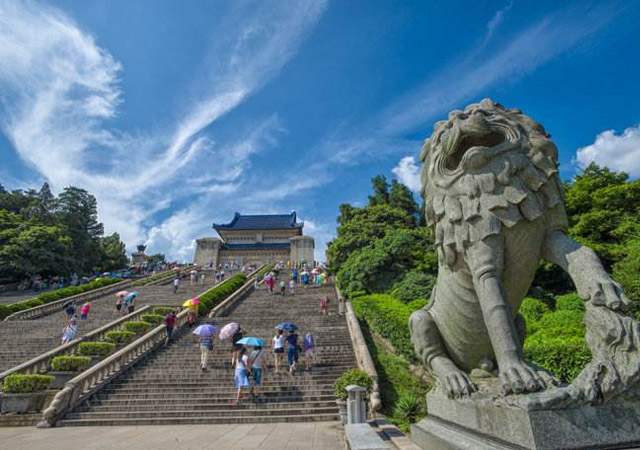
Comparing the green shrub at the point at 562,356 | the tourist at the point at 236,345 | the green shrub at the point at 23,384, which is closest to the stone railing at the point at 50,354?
the green shrub at the point at 23,384

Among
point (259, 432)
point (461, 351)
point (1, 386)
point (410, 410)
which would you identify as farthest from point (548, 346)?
point (1, 386)

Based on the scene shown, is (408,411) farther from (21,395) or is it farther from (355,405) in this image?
(21,395)

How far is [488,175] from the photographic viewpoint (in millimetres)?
3062

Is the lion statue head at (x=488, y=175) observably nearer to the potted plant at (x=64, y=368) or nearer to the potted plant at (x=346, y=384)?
the potted plant at (x=346, y=384)

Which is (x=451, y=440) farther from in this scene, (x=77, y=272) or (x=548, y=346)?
(x=77, y=272)

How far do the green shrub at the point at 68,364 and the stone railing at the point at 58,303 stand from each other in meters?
10.5

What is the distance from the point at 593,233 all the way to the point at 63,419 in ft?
64.3

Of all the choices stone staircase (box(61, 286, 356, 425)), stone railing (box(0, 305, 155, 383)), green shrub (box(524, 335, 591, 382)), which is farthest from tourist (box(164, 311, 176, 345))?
green shrub (box(524, 335, 591, 382))

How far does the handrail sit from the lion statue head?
371 inches

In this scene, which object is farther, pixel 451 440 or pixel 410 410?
pixel 410 410

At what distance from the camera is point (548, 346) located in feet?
25.0

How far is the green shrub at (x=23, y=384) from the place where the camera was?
28.1ft

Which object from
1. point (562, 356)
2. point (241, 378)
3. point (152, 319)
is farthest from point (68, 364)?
point (562, 356)

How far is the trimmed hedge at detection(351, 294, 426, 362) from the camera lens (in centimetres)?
1143
